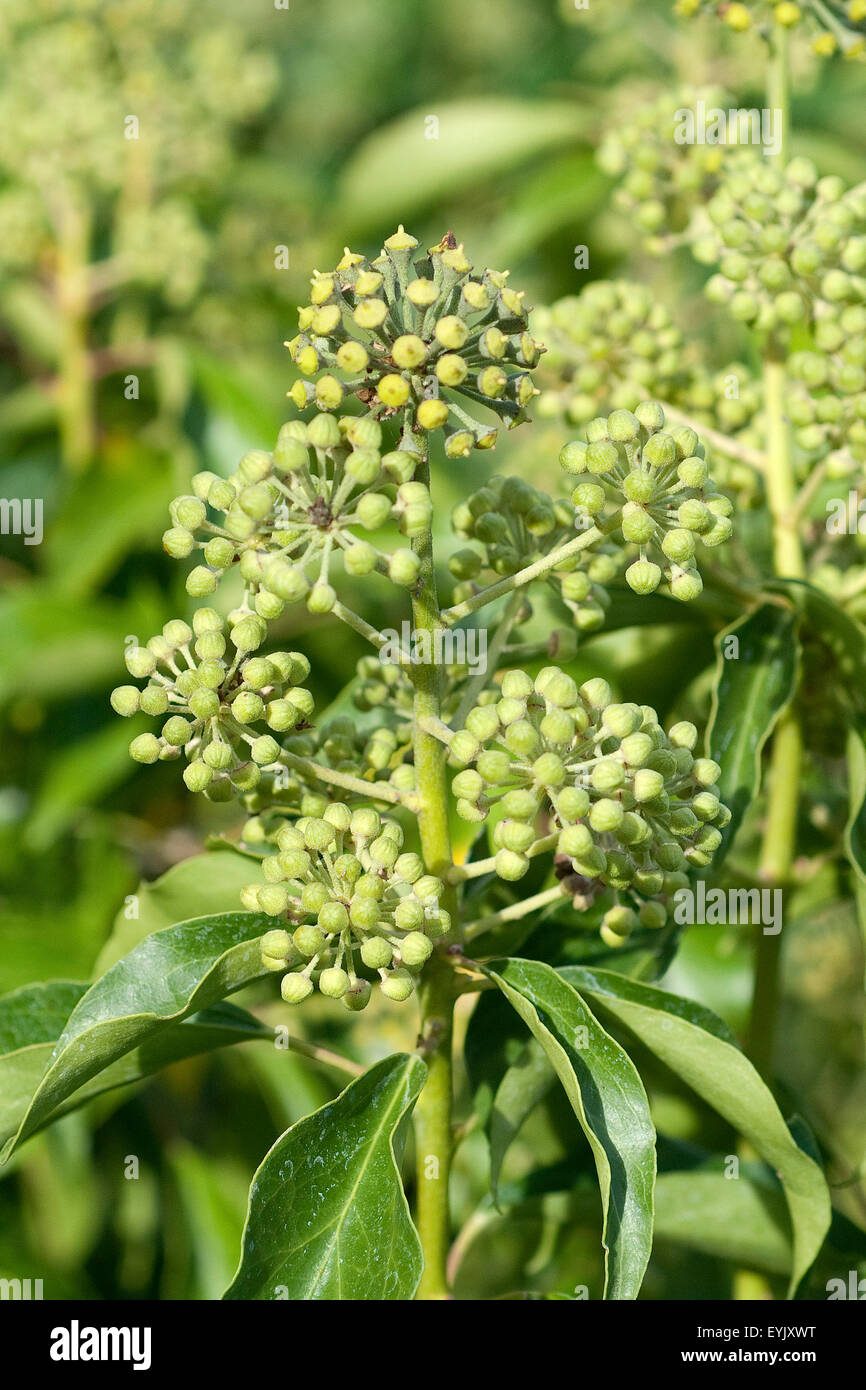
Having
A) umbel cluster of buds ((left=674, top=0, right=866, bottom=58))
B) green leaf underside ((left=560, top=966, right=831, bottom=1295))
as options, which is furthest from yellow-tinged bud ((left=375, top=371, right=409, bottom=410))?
umbel cluster of buds ((left=674, top=0, right=866, bottom=58))

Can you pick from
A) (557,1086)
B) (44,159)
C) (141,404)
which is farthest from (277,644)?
(557,1086)

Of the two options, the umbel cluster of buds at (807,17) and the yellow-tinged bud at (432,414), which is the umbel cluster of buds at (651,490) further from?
the umbel cluster of buds at (807,17)

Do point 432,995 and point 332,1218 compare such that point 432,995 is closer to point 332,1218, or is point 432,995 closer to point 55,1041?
point 332,1218

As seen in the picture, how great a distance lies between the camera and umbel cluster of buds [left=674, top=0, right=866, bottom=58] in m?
2.01

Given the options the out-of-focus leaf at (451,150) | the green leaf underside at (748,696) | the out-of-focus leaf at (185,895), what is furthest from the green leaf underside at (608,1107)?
the out-of-focus leaf at (451,150)

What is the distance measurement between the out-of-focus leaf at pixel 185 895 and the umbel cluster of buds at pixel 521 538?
1.57 feet

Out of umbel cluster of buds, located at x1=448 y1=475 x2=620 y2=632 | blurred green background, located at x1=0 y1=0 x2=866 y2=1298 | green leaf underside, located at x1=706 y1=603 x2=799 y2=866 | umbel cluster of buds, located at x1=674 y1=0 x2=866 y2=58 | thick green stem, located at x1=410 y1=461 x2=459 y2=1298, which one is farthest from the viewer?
blurred green background, located at x1=0 y1=0 x2=866 y2=1298

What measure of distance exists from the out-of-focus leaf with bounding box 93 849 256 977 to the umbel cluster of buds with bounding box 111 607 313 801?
12.3 inches

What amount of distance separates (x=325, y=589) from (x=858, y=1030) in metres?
2.46

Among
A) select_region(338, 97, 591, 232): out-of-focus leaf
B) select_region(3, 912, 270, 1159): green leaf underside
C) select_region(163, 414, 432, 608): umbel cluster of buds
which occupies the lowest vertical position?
select_region(3, 912, 270, 1159): green leaf underside

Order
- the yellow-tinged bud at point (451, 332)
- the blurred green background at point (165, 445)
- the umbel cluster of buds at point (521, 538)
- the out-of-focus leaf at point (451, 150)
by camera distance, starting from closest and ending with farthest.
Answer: the yellow-tinged bud at point (451, 332)
the umbel cluster of buds at point (521, 538)
the blurred green background at point (165, 445)
the out-of-focus leaf at point (451, 150)

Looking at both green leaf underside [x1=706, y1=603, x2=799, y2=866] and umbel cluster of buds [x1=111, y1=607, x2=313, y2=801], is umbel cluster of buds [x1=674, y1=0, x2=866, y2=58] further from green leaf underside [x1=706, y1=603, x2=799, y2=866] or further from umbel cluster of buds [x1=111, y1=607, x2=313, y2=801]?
umbel cluster of buds [x1=111, y1=607, x2=313, y2=801]

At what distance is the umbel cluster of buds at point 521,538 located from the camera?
153cm

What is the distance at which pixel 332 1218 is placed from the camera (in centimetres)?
143
